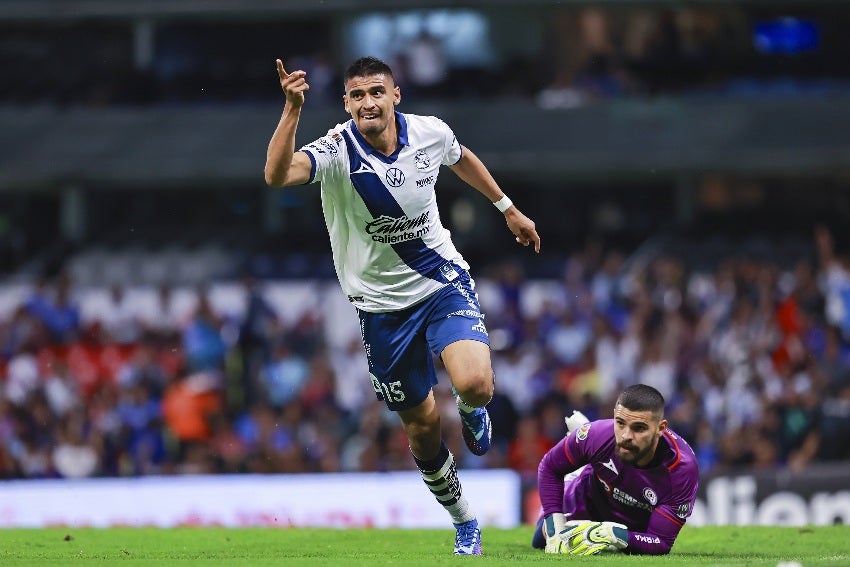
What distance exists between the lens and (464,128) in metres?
26.3

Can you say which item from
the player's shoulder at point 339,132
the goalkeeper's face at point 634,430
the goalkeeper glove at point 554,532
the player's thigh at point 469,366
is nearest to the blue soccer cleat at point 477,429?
the player's thigh at point 469,366

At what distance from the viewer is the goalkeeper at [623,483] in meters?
9.44

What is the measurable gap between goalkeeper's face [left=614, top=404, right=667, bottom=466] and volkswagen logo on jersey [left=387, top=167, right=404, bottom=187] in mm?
2000

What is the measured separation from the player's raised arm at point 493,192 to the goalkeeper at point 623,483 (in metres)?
1.29

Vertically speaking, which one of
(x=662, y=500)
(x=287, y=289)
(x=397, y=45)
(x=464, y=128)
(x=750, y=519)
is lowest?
(x=750, y=519)

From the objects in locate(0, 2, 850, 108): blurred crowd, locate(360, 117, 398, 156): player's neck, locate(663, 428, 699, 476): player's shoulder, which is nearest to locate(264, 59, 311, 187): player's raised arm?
locate(360, 117, 398, 156): player's neck

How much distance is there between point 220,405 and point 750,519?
24.6 feet

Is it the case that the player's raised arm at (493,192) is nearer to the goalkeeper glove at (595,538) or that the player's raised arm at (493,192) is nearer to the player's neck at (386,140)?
the player's neck at (386,140)

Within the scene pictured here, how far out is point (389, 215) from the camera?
9.52 meters

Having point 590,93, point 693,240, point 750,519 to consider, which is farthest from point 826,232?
point 750,519

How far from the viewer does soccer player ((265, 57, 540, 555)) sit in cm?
935

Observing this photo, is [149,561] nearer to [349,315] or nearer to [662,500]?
[662,500]

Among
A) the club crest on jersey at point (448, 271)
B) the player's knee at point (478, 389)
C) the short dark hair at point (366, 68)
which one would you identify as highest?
the short dark hair at point (366, 68)

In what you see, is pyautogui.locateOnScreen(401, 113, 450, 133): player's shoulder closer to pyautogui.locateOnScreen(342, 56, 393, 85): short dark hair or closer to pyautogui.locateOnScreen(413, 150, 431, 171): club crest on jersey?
pyautogui.locateOnScreen(413, 150, 431, 171): club crest on jersey
